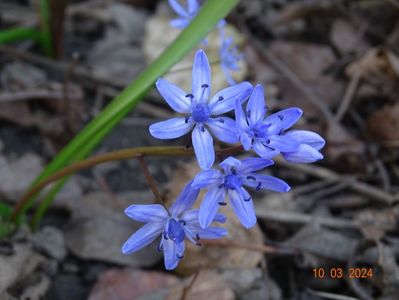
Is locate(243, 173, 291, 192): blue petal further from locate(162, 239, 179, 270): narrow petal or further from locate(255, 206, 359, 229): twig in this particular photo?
locate(255, 206, 359, 229): twig

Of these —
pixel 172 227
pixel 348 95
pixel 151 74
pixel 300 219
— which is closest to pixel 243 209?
pixel 172 227

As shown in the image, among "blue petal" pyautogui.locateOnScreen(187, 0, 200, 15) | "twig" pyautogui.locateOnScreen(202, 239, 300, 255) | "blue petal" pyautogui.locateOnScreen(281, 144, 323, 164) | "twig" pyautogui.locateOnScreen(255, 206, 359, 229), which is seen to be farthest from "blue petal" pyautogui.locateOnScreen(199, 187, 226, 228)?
"blue petal" pyautogui.locateOnScreen(187, 0, 200, 15)

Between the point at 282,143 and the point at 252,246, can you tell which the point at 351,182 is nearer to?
the point at 252,246

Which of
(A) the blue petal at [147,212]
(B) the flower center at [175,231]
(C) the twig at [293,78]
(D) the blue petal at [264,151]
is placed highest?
(D) the blue petal at [264,151]

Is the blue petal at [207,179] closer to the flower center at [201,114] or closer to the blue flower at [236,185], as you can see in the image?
the blue flower at [236,185]

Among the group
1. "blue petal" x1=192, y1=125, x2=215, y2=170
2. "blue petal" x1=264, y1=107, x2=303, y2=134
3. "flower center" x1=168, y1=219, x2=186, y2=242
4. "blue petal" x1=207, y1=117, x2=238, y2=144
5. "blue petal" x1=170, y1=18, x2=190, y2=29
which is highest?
"blue petal" x1=264, y1=107, x2=303, y2=134

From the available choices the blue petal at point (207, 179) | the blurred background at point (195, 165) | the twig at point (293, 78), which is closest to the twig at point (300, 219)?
the blurred background at point (195, 165)

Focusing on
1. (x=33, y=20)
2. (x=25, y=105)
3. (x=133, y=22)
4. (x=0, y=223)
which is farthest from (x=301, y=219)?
(x=33, y=20)
